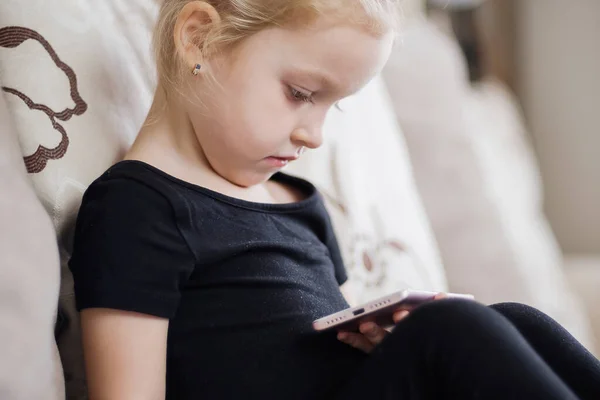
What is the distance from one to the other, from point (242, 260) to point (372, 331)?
14 centimetres

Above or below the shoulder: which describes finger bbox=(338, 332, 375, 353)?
below

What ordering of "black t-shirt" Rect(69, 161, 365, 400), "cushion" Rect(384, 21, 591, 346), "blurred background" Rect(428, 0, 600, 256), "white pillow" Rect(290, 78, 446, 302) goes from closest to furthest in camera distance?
"black t-shirt" Rect(69, 161, 365, 400) → "white pillow" Rect(290, 78, 446, 302) → "cushion" Rect(384, 21, 591, 346) → "blurred background" Rect(428, 0, 600, 256)

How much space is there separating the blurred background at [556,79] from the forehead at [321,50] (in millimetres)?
1770

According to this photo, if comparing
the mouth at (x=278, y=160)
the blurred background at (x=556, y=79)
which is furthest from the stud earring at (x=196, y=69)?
the blurred background at (x=556, y=79)

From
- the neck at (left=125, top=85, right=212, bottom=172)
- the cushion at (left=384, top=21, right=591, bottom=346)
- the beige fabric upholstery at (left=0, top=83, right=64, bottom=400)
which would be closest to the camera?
the beige fabric upholstery at (left=0, top=83, right=64, bottom=400)

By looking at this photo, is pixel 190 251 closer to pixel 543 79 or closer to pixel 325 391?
pixel 325 391

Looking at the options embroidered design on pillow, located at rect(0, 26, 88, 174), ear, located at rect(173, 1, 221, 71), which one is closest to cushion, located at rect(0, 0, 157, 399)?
embroidered design on pillow, located at rect(0, 26, 88, 174)

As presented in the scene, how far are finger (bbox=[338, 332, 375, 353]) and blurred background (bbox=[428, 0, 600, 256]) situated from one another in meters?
1.82

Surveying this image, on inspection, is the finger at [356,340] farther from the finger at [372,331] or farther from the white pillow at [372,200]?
the white pillow at [372,200]

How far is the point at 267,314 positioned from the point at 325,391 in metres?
0.09

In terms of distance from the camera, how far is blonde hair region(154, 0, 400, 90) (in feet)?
2.22

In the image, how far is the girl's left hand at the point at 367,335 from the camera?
68 centimetres

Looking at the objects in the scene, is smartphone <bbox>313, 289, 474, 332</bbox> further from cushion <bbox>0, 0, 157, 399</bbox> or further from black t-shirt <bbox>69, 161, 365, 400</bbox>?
cushion <bbox>0, 0, 157, 399</bbox>

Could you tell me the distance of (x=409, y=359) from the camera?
23.2 inches
